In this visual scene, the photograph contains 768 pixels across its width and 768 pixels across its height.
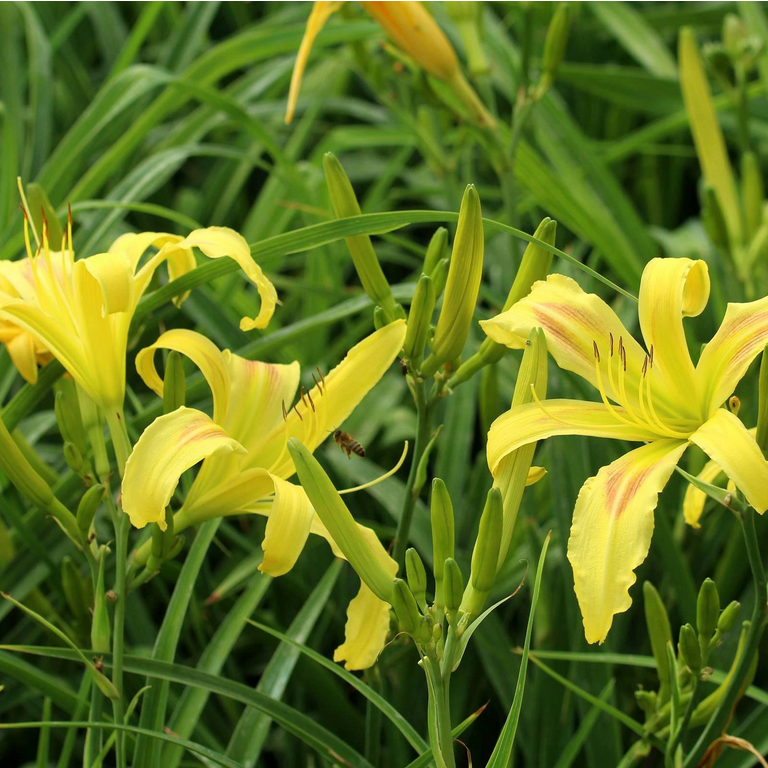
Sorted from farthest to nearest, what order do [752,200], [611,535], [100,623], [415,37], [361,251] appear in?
[752,200] → [415,37] → [361,251] → [100,623] → [611,535]

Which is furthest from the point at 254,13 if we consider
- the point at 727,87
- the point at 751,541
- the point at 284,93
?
the point at 751,541

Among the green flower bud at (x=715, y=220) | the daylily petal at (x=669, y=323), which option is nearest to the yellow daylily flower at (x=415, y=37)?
the green flower bud at (x=715, y=220)

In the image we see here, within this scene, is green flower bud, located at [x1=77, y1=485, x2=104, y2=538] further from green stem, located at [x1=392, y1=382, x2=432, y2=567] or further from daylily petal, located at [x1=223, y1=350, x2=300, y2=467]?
green stem, located at [x1=392, y1=382, x2=432, y2=567]

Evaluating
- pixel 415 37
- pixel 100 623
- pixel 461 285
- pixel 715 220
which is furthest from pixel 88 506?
pixel 715 220

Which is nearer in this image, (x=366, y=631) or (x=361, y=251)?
(x=366, y=631)

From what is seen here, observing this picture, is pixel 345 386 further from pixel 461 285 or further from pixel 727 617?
pixel 727 617

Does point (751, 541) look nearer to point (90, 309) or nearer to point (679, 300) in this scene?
point (679, 300)

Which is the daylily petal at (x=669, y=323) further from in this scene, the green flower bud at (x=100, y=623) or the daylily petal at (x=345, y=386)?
the green flower bud at (x=100, y=623)

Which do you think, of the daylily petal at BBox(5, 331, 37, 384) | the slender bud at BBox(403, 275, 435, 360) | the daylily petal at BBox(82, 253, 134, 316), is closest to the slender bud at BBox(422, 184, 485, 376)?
the slender bud at BBox(403, 275, 435, 360)
